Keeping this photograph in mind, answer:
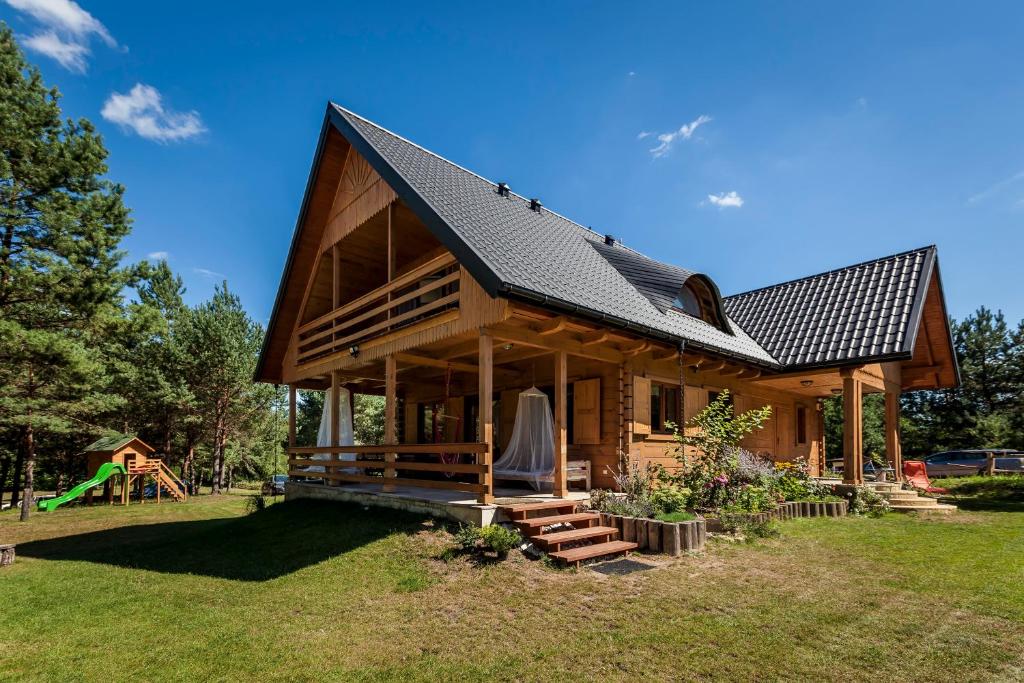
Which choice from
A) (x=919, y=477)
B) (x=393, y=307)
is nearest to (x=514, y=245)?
(x=393, y=307)

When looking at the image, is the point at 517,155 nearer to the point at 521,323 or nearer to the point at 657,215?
the point at 657,215

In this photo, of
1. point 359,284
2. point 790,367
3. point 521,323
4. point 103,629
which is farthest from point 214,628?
point 790,367

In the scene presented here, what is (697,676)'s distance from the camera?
4070 millimetres

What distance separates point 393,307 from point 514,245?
2828 mm

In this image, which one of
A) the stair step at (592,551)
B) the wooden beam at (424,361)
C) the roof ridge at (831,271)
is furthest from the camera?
the roof ridge at (831,271)

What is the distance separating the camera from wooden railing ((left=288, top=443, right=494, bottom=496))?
323 inches

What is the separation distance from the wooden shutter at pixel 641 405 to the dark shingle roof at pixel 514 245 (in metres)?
1.27

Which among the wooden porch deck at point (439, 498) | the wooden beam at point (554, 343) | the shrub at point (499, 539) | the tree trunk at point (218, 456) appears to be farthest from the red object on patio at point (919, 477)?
the tree trunk at point (218, 456)

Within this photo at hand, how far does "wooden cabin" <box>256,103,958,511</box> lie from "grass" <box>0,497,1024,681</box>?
2.17 metres

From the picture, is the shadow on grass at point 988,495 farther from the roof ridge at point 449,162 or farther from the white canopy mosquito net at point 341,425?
the white canopy mosquito net at point 341,425

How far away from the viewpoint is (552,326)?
349 inches

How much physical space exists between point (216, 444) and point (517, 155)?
21791mm

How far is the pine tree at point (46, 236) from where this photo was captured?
14.8 metres

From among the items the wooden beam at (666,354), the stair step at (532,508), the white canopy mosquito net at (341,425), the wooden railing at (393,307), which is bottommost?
the stair step at (532,508)
